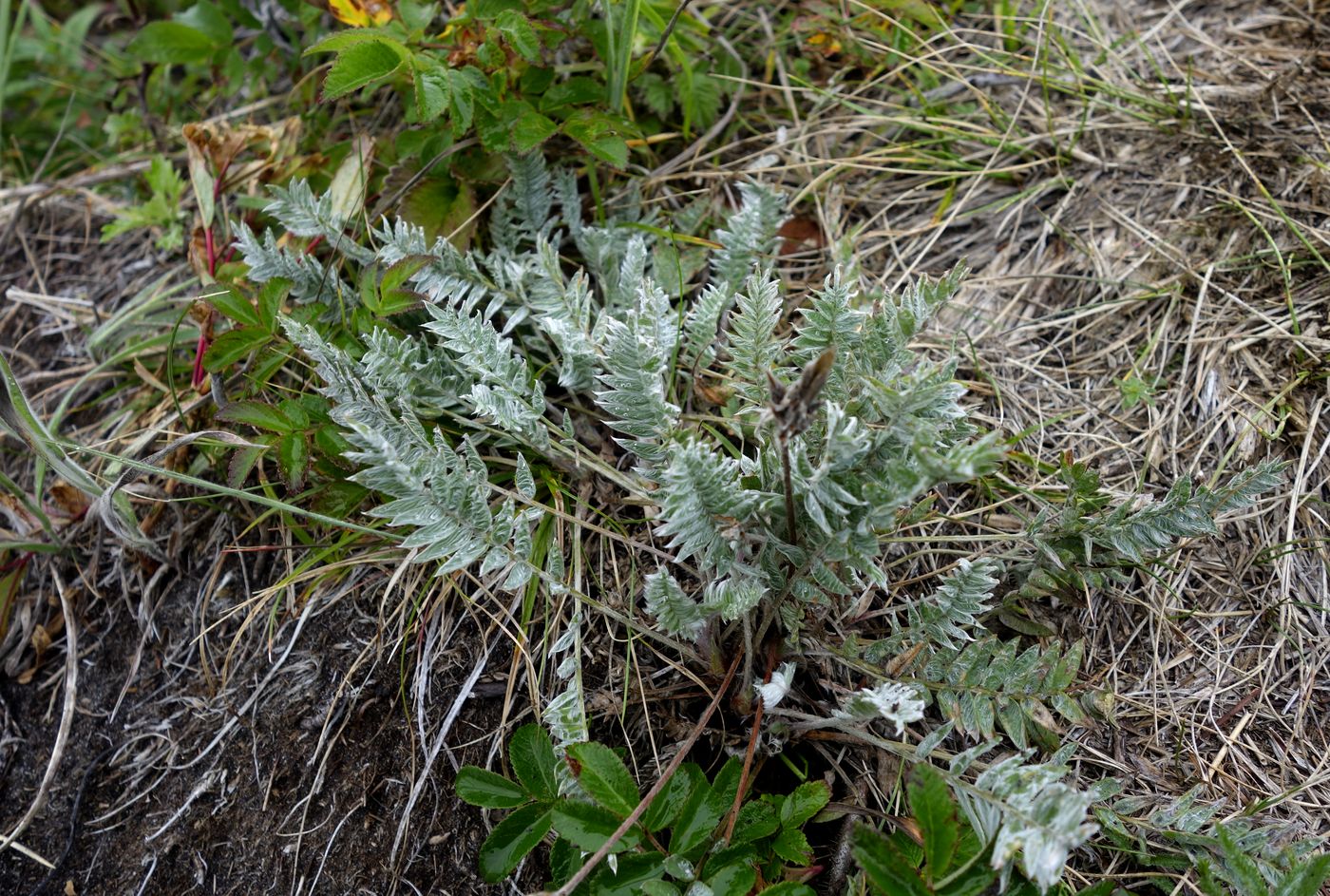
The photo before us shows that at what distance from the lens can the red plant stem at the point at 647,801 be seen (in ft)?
4.58

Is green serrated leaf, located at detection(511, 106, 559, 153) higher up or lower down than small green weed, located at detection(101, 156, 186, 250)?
higher up

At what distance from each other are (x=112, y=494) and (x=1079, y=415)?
84.3 inches

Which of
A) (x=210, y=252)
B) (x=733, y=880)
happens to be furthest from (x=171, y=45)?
(x=733, y=880)

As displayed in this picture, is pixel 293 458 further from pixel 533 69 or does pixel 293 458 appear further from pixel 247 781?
pixel 533 69

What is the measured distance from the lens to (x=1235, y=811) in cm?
162

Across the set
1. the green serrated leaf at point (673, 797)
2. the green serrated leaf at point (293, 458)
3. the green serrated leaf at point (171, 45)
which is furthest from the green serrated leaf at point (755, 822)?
the green serrated leaf at point (171, 45)

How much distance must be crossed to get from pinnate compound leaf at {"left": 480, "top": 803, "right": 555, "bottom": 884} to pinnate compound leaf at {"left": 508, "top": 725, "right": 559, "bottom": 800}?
0.10ft

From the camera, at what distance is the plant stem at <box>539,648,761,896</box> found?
1.39 meters

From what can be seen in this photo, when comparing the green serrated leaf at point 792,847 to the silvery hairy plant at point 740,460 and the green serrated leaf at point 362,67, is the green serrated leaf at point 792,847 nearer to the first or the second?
the silvery hairy plant at point 740,460

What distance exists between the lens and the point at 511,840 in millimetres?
1517

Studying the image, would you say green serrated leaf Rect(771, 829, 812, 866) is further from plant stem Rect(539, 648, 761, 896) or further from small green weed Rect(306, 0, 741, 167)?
small green weed Rect(306, 0, 741, 167)

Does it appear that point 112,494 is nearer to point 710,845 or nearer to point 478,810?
point 478,810

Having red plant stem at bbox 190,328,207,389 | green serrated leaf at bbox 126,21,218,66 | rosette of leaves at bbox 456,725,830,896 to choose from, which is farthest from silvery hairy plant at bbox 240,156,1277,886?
green serrated leaf at bbox 126,21,218,66

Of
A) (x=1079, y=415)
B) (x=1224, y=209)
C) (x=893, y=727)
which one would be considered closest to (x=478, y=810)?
(x=893, y=727)
